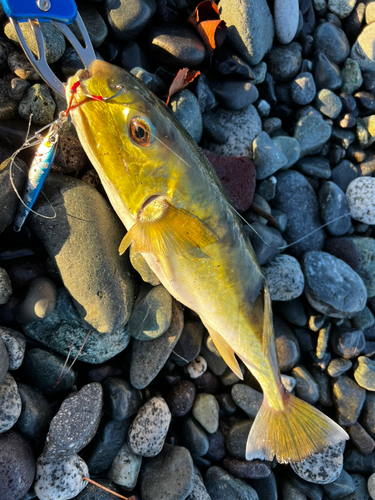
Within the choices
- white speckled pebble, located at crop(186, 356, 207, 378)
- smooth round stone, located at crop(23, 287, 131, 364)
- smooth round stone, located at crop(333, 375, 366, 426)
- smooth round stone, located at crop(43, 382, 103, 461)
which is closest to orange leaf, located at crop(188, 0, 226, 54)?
smooth round stone, located at crop(23, 287, 131, 364)

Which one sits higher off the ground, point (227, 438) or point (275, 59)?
point (275, 59)

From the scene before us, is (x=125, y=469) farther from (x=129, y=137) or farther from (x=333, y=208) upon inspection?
(x=333, y=208)

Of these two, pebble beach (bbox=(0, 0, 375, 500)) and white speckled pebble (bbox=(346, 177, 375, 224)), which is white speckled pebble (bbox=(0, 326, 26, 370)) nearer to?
pebble beach (bbox=(0, 0, 375, 500))

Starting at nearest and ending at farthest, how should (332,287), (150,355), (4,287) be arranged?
(4,287)
(150,355)
(332,287)

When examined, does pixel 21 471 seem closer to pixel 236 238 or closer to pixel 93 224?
pixel 93 224

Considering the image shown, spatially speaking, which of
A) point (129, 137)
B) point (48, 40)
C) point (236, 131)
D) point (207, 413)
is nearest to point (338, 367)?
point (207, 413)

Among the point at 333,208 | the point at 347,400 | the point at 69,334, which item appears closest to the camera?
the point at 69,334

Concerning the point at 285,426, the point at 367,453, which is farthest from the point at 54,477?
the point at 367,453
